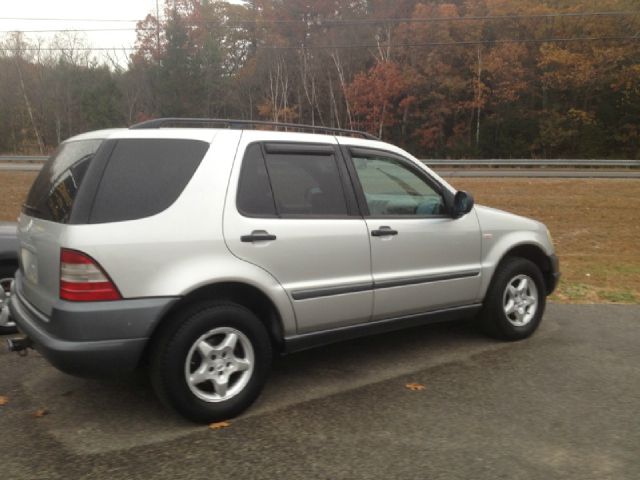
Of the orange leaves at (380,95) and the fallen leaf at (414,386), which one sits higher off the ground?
the orange leaves at (380,95)

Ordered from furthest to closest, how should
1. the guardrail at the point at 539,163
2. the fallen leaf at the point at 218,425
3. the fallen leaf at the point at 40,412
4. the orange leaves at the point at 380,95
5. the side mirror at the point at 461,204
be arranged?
the orange leaves at the point at 380,95, the guardrail at the point at 539,163, the side mirror at the point at 461,204, the fallen leaf at the point at 40,412, the fallen leaf at the point at 218,425

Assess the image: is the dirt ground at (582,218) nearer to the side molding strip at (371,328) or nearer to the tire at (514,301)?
the tire at (514,301)

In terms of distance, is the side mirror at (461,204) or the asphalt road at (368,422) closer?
the asphalt road at (368,422)

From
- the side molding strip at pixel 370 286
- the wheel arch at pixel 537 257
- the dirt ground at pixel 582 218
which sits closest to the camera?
the side molding strip at pixel 370 286

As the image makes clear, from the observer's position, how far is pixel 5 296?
4863 millimetres

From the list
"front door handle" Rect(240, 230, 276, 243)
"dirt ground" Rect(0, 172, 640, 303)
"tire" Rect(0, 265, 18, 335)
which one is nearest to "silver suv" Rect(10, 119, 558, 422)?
"front door handle" Rect(240, 230, 276, 243)

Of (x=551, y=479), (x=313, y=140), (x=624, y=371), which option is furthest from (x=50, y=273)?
(x=624, y=371)

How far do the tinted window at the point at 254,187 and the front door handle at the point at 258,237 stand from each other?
13 cm

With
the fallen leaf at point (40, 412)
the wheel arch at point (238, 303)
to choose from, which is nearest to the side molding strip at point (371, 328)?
the wheel arch at point (238, 303)

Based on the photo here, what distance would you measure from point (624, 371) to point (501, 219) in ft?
4.96

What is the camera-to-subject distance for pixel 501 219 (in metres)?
4.87

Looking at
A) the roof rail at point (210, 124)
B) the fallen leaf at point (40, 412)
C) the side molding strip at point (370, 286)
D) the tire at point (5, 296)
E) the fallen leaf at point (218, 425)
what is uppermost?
the roof rail at point (210, 124)

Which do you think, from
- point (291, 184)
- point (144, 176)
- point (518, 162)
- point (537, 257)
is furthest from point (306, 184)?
point (518, 162)

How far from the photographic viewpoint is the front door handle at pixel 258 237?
3443 millimetres
